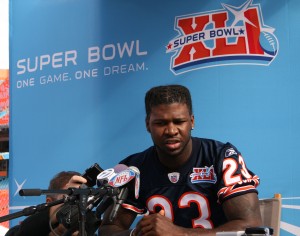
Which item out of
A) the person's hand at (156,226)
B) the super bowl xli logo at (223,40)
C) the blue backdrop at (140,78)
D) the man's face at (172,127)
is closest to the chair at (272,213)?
the blue backdrop at (140,78)

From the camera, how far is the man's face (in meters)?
2.09

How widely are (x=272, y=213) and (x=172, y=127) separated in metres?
0.74

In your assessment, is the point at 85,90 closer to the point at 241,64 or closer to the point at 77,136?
the point at 77,136

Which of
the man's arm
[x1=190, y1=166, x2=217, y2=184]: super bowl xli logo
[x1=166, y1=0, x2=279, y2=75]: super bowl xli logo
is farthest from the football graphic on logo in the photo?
the man's arm

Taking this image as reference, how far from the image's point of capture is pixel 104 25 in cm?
340

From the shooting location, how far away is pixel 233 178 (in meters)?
2.02

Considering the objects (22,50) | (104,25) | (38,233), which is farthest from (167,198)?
(22,50)

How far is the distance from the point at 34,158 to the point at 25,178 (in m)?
0.17

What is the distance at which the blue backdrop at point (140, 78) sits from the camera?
2846 millimetres

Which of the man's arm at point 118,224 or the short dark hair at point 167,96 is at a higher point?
the short dark hair at point 167,96

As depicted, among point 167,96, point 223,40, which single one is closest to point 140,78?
point 223,40

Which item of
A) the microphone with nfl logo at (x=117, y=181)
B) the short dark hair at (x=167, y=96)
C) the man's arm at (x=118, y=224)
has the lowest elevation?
the man's arm at (x=118, y=224)

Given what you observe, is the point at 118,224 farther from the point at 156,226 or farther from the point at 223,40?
the point at 223,40

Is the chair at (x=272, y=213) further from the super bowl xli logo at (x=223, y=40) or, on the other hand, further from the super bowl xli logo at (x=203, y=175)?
the super bowl xli logo at (x=223, y=40)
